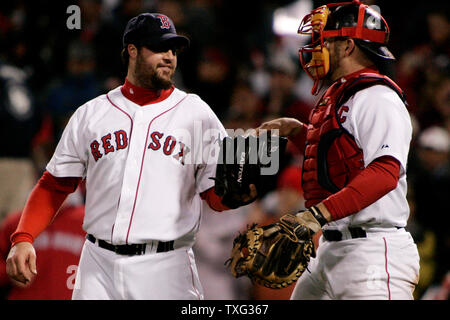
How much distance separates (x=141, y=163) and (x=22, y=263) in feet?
2.16

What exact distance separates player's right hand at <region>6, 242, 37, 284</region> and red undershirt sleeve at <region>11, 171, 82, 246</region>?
6 centimetres

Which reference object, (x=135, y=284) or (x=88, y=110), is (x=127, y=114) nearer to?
(x=88, y=110)

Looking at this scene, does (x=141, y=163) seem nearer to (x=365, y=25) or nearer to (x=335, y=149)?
(x=335, y=149)

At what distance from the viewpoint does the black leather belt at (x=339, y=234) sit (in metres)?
3.03

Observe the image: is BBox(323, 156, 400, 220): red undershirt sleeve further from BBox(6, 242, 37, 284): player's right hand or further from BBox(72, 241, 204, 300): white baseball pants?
BBox(6, 242, 37, 284): player's right hand

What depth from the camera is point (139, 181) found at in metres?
3.12

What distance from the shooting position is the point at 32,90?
664cm

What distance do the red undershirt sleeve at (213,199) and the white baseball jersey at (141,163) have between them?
0.02 m

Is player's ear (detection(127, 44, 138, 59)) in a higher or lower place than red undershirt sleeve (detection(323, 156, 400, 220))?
higher

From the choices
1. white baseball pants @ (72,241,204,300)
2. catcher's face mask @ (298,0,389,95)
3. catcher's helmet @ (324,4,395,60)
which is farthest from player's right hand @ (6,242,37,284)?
catcher's helmet @ (324,4,395,60)

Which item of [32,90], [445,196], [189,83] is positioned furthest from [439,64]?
[32,90]

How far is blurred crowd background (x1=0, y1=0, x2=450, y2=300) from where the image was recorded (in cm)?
489

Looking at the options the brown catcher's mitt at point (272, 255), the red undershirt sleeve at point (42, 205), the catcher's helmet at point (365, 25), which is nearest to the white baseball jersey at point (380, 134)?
the catcher's helmet at point (365, 25)

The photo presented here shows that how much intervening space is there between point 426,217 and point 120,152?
309cm
